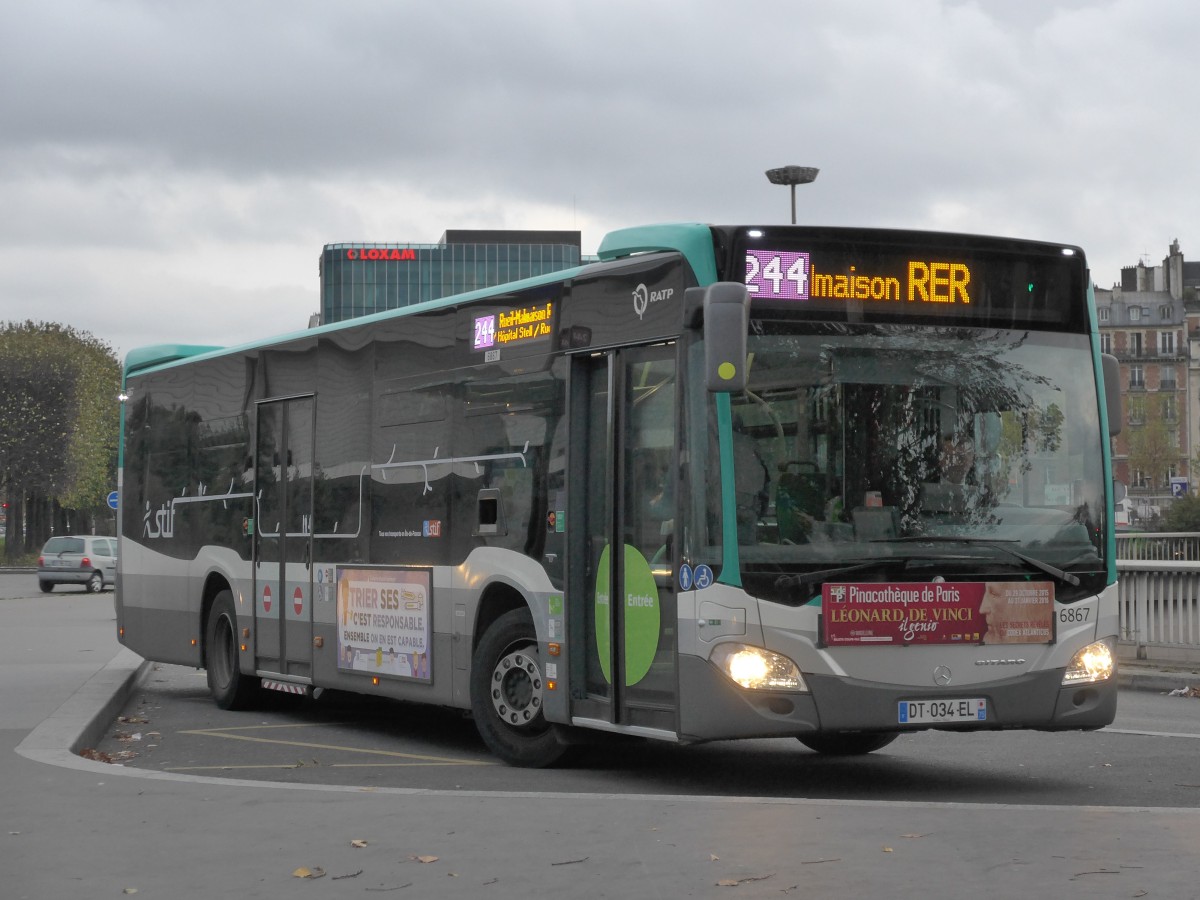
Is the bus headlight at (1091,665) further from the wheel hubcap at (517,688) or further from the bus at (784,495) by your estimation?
the wheel hubcap at (517,688)

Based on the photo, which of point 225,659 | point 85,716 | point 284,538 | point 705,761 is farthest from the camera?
point 225,659

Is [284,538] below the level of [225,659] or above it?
above

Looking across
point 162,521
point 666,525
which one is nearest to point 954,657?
point 666,525

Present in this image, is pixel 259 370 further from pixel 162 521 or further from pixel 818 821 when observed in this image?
pixel 818 821

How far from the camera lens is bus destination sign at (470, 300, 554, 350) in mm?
11034

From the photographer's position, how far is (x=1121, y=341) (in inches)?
5492

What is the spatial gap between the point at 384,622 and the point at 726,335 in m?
4.54

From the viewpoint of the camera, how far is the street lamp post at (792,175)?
86.1 ft

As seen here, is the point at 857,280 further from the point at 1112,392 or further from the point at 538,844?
the point at 538,844

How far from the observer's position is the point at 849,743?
38.7ft

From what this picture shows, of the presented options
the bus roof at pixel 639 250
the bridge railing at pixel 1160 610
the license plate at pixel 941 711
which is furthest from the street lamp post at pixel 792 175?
the license plate at pixel 941 711

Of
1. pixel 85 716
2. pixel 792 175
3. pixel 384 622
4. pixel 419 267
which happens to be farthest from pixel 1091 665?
pixel 419 267

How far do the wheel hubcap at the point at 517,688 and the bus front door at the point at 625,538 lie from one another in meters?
0.56

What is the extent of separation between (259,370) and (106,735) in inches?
128
